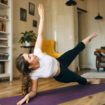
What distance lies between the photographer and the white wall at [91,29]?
7219 mm

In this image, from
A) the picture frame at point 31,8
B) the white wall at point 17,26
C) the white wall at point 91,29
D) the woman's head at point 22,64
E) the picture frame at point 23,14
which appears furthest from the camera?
the white wall at point 91,29

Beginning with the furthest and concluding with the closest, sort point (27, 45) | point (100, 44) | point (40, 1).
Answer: point (100, 44) → point (40, 1) → point (27, 45)

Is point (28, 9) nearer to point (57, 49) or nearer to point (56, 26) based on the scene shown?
point (56, 26)

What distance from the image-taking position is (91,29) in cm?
742

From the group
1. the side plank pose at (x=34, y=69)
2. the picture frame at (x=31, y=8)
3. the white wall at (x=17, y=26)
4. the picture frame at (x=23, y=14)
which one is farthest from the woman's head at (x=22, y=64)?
the picture frame at (x=31, y=8)

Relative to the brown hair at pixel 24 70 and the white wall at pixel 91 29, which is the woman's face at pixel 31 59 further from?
the white wall at pixel 91 29

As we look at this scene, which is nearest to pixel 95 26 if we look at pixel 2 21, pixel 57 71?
pixel 2 21

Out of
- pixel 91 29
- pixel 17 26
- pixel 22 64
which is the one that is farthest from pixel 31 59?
pixel 91 29

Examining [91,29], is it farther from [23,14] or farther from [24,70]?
[24,70]

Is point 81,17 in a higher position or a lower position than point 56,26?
higher

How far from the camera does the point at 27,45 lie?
4.32 metres

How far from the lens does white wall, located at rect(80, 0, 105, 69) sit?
7.22m

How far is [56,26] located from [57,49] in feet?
2.60

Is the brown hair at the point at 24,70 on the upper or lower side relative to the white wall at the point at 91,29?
lower
